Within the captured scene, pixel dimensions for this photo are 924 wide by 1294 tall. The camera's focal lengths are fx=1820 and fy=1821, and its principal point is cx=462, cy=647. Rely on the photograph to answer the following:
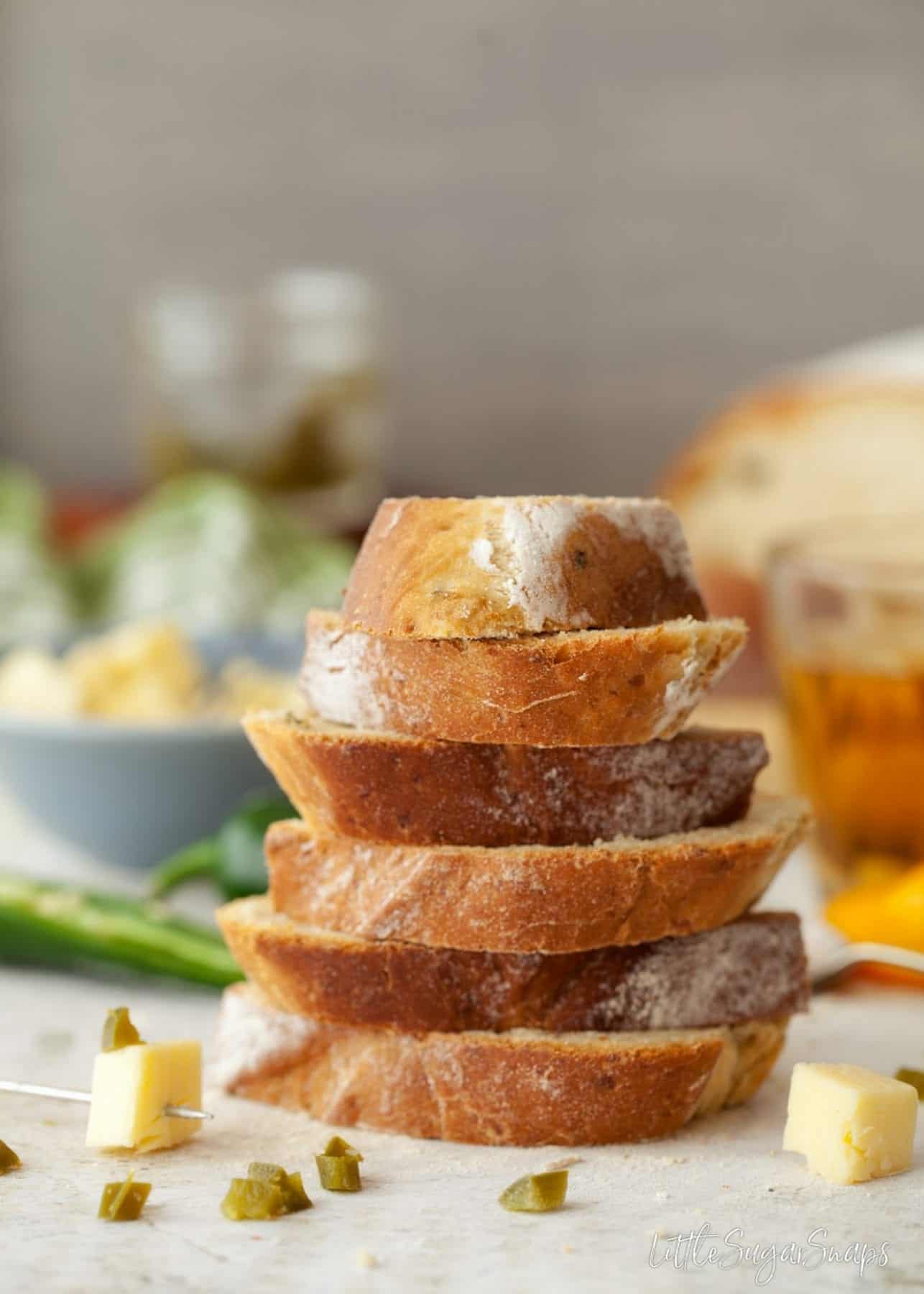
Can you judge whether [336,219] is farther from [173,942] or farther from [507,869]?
[507,869]

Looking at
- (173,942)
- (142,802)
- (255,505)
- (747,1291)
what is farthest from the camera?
(255,505)

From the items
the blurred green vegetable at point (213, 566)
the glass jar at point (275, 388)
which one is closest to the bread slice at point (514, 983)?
the blurred green vegetable at point (213, 566)

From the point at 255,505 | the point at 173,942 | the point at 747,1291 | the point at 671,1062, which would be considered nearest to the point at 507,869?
the point at 671,1062

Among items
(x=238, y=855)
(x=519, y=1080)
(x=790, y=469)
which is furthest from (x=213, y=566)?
(x=519, y=1080)

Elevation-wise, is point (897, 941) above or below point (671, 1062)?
above

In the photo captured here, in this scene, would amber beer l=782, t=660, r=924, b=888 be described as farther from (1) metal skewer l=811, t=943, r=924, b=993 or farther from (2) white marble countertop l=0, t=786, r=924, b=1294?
(2) white marble countertop l=0, t=786, r=924, b=1294

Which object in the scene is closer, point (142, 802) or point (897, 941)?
point (897, 941)

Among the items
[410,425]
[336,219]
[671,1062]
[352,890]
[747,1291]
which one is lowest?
[747,1291]
